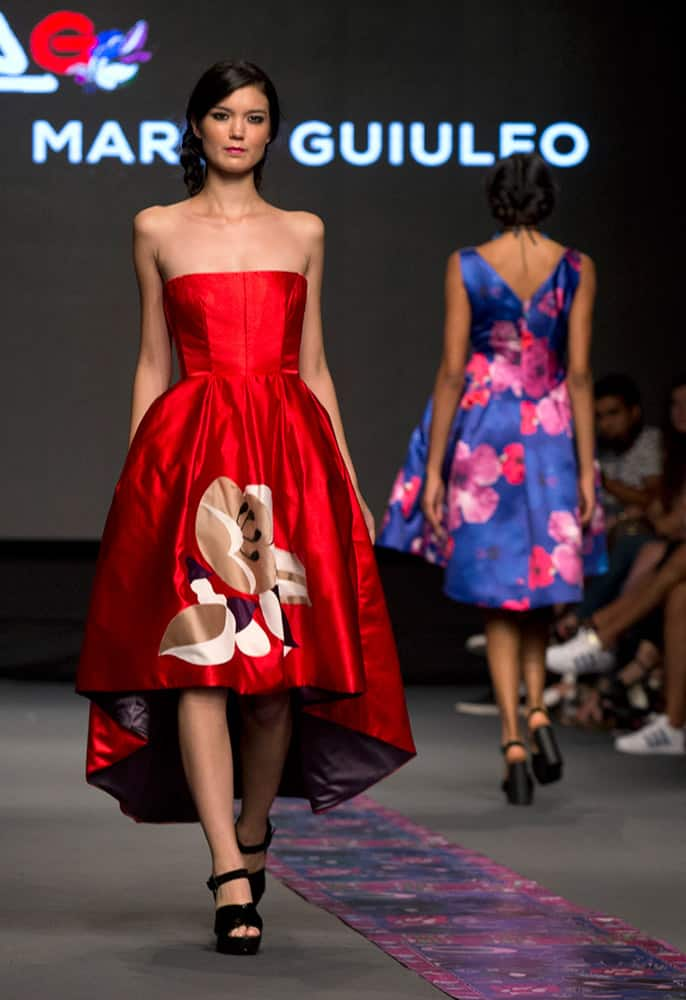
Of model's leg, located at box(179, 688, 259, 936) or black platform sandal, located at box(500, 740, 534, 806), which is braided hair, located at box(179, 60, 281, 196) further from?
black platform sandal, located at box(500, 740, 534, 806)

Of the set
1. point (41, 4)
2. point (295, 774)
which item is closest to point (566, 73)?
point (41, 4)

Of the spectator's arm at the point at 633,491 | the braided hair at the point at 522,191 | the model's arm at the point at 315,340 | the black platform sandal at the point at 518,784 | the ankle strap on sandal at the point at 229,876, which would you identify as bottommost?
the black platform sandal at the point at 518,784

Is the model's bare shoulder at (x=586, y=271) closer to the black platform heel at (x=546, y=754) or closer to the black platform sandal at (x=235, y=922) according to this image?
the black platform heel at (x=546, y=754)

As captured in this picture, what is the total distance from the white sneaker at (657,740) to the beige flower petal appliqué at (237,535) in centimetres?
255

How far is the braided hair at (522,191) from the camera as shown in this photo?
452cm

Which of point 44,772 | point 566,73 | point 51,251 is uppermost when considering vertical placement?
point 566,73

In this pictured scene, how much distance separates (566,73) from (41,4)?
1.82 meters

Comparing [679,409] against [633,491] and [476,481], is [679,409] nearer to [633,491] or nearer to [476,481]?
[633,491]

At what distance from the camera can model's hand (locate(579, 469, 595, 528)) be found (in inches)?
179

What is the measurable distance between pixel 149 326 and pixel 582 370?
157cm

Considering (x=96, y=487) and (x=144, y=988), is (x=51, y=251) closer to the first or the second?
(x=96, y=487)

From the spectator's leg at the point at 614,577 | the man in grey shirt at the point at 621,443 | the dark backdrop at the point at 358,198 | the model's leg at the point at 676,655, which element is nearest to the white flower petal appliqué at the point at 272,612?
the model's leg at the point at 676,655

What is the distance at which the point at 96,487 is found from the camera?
27.1 ft

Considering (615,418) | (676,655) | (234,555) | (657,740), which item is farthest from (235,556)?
(615,418)
